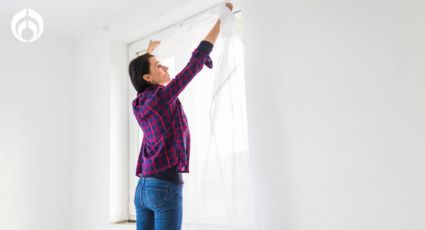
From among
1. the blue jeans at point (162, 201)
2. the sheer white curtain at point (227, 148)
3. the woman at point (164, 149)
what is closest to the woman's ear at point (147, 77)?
the woman at point (164, 149)

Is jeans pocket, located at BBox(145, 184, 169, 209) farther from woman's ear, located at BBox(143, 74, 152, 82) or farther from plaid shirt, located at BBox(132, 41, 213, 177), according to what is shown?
woman's ear, located at BBox(143, 74, 152, 82)

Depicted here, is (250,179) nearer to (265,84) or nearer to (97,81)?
(265,84)

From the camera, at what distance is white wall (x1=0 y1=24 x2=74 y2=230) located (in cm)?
271

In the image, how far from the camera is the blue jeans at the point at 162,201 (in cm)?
144

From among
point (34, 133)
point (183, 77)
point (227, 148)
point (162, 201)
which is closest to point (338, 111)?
point (227, 148)

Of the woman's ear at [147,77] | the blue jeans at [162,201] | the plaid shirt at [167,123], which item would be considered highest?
the woman's ear at [147,77]

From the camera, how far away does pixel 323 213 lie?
1468 mm

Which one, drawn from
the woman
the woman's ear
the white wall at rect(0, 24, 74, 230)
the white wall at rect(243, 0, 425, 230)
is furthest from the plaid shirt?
the white wall at rect(0, 24, 74, 230)

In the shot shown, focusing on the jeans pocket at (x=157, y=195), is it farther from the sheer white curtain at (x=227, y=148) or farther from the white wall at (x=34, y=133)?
the white wall at (x=34, y=133)

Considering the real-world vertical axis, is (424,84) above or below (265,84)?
below

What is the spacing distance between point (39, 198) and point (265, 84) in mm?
2053

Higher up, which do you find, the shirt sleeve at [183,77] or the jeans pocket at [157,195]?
the shirt sleeve at [183,77]

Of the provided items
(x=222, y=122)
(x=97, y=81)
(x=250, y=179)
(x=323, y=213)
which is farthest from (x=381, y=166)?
(x=97, y=81)

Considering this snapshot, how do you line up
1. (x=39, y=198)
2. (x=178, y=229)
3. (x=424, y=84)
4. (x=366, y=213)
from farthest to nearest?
(x=39, y=198)
(x=178, y=229)
(x=366, y=213)
(x=424, y=84)
